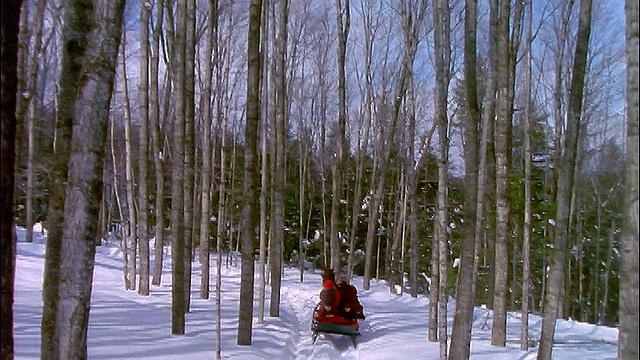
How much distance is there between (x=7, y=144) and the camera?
2.68 metres

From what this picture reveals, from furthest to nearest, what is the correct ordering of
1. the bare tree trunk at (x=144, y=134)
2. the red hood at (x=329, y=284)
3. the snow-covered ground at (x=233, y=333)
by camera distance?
1. the bare tree trunk at (x=144, y=134)
2. the red hood at (x=329, y=284)
3. the snow-covered ground at (x=233, y=333)

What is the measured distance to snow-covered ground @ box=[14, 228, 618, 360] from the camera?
7492mm

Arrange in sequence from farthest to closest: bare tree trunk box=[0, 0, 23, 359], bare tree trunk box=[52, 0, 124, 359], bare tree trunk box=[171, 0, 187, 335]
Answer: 1. bare tree trunk box=[171, 0, 187, 335]
2. bare tree trunk box=[52, 0, 124, 359]
3. bare tree trunk box=[0, 0, 23, 359]

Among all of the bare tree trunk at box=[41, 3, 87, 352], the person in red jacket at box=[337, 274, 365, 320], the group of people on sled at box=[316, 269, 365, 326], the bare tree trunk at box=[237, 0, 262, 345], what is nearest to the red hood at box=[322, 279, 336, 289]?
the group of people on sled at box=[316, 269, 365, 326]

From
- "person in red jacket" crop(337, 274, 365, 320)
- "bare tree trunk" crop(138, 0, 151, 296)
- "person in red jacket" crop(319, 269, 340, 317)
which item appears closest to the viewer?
"person in red jacket" crop(319, 269, 340, 317)

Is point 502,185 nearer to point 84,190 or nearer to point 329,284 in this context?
point 329,284

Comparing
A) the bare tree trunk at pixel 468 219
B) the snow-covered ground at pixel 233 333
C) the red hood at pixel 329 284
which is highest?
the bare tree trunk at pixel 468 219

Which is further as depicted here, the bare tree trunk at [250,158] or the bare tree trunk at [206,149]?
the bare tree trunk at [206,149]

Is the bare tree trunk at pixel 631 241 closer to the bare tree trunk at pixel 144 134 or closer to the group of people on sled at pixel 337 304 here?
the group of people on sled at pixel 337 304

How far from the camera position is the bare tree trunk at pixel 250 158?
8.91 meters

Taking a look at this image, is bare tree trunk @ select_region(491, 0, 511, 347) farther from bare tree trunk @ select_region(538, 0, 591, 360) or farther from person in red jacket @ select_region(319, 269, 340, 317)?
person in red jacket @ select_region(319, 269, 340, 317)

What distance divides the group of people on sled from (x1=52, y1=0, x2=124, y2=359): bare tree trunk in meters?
6.91

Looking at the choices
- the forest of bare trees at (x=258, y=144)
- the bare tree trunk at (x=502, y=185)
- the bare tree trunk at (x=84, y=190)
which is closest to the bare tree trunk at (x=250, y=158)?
the forest of bare trees at (x=258, y=144)

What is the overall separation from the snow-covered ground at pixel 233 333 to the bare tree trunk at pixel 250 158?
52cm
